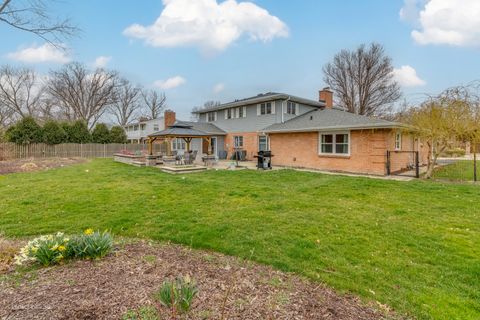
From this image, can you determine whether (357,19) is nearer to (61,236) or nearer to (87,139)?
(61,236)

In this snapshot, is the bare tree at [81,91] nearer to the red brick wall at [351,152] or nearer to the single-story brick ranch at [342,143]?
the single-story brick ranch at [342,143]

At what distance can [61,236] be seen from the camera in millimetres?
3377

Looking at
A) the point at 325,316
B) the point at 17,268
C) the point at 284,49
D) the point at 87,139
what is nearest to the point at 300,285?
the point at 325,316

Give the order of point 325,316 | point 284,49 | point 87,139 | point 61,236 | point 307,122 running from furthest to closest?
point 87,139 < point 284,49 < point 307,122 < point 61,236 < point 325,316

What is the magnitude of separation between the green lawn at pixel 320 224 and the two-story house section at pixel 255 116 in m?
10.3

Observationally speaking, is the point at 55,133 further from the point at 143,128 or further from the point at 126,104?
the point at 126,104

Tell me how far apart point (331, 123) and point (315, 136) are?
1.15m

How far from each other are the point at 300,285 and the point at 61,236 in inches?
119

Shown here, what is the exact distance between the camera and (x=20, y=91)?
3694cm

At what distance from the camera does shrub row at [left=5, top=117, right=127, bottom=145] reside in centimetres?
2108

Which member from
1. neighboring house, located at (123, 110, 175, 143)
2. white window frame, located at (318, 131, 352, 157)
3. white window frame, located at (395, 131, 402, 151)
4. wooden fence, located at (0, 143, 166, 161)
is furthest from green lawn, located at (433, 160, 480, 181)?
neighboring house, located at (123, 110, 175, 143)

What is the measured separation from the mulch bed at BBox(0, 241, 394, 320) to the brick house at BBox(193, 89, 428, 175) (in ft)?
35.6

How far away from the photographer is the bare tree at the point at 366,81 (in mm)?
30625

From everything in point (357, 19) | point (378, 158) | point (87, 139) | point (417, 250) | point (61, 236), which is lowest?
point (417, 250)
